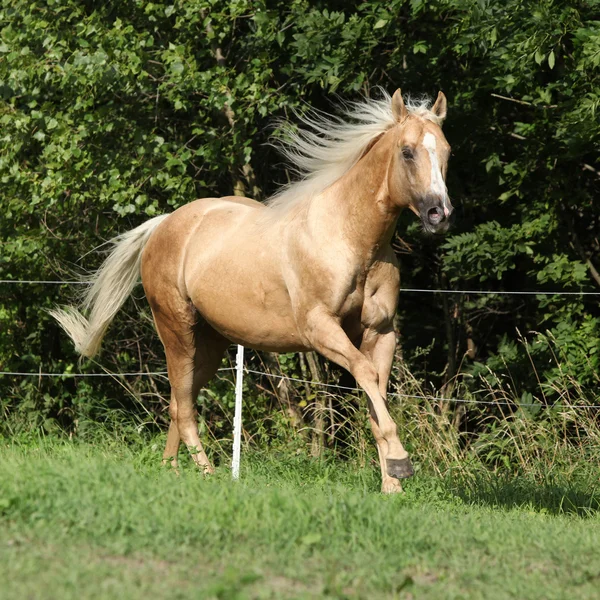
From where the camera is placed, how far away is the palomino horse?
19.6 ft

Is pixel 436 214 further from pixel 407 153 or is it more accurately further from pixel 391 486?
pixel 391 486

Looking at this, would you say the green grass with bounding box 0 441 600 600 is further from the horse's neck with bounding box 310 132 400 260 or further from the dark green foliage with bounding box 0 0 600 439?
the dark green foliage with bounding box 0 0 600 439

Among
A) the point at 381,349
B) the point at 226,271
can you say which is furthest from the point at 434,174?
the point at 226,271

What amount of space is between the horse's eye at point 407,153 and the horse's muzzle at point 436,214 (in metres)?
0.32

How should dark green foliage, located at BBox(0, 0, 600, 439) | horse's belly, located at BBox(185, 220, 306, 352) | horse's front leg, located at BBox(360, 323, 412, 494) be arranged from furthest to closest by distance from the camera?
dark green foliage, located at BBox(0, 0, 600, 439), horse's belly, located at BBox(185, 220, 306, 352), horse's front leg, located at BBox(360, 323, 412, 494)

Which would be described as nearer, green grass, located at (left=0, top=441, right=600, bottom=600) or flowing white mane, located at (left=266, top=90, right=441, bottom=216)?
green grass, located at (left=0, top=441, right=600, bottom=600)

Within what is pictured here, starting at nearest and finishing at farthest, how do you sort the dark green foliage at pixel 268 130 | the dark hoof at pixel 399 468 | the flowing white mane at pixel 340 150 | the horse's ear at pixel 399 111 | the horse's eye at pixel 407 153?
1. the dark hoof at pixel 399 468
2. the horse's eye at pixel 407 153
3. the horse's ear at pixel 399 111
4. the flowing white mane at pixel 340 150
5. the dark green foliage at pixel 268 130

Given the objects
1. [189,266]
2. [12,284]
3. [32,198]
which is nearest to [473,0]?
[189,266]

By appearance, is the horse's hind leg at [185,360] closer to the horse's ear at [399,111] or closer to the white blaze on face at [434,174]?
the horse's ear at [399,111]

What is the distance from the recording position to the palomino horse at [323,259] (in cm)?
→ 598

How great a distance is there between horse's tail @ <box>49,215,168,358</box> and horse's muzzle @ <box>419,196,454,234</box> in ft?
9.89

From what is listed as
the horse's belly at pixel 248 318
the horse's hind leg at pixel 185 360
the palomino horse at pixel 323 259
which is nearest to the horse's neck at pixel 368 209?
the palomino horse at pixel 323 259

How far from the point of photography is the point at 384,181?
6.21m

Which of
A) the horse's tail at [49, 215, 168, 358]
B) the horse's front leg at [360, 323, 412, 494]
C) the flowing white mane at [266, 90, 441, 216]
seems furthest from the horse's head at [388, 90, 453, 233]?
the horse's tail at [49, 215, 168, 358]
